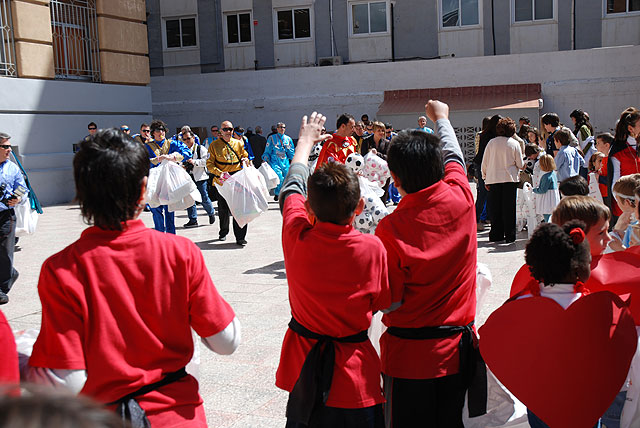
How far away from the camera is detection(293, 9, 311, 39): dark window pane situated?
2320 cm

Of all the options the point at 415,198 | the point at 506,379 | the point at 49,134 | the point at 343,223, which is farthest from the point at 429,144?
the point at 49,134

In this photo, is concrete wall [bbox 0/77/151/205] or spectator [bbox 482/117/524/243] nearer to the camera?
spectator [bbox 482/117/524/243]

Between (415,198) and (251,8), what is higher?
(251,8)

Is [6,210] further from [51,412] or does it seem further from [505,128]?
[51,412]

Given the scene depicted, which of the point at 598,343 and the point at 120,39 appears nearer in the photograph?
the point at 598,343

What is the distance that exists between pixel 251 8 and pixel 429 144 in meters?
21.7

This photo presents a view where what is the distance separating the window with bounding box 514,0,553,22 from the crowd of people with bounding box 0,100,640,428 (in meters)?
19.2

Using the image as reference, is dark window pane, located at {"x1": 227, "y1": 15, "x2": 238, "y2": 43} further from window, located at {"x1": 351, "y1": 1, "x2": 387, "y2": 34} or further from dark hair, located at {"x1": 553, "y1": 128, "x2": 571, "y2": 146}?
dark hair, located at {"x1": 553, "y1": 128, "x2": 571, "y2": 146}

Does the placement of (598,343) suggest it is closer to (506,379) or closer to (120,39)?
(506,379)

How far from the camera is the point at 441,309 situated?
295 cm

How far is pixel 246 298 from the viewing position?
7.21m

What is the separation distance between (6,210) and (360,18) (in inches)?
683

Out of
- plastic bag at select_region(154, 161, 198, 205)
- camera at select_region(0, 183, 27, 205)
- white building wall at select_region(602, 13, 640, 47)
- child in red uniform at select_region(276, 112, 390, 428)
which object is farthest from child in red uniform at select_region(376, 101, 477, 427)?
white building wall at select_region(602, 13, 640, 47)

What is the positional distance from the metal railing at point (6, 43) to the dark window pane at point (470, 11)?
13.3 meters
